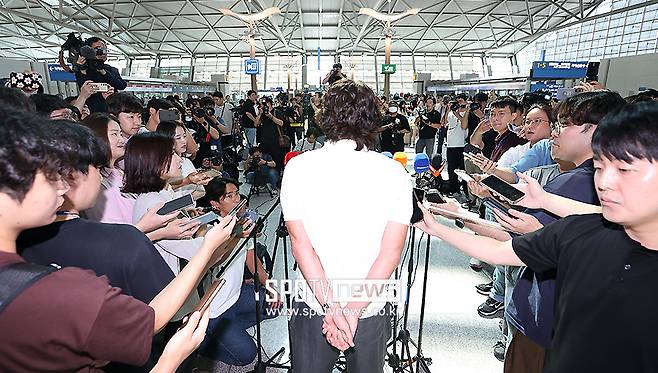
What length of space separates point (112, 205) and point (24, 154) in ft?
3.68

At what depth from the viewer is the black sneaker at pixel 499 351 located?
2.36 m

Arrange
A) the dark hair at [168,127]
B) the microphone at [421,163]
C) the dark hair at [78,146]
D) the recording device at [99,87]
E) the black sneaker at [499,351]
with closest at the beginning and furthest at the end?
the dark hair at [78,146] < the microphone at [421,163] < the black sneaker at [499,351] < the dark hair at [168,127] < the recording device at [99,87]

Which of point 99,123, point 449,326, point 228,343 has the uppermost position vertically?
point 99,123

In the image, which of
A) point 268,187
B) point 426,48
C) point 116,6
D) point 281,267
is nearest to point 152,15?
point 116,6

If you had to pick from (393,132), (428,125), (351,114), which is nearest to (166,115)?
(351,114)

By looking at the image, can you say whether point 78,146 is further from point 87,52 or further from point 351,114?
point 87,52

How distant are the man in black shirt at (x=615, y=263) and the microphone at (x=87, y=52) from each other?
360 cm

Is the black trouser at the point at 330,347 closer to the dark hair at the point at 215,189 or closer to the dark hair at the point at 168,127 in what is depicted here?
the dark hair at the point at 215,189

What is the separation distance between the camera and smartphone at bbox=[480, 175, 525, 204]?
148 cm

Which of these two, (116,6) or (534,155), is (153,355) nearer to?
(534,155)

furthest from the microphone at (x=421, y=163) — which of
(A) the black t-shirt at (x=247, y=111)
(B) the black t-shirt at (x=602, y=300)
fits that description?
(A) the black t-shirt at (x=247, y=111)

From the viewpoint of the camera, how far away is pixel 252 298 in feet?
8.30

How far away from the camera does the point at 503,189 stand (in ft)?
5.08

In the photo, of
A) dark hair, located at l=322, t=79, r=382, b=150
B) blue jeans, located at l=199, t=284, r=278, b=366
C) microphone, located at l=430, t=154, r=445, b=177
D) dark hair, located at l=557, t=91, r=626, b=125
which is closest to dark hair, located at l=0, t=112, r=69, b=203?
dark hair, located at l=322, t=79, r=382, b=150
